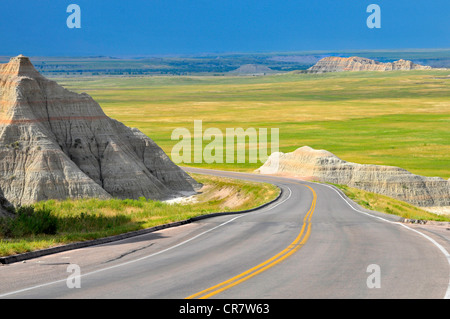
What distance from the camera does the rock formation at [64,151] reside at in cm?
4594

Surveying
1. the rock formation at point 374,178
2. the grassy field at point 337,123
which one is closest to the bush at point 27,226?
the rock formation at point 374,178

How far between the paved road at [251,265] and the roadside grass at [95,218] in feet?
4.06

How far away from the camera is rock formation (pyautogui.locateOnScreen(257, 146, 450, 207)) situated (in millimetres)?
56594

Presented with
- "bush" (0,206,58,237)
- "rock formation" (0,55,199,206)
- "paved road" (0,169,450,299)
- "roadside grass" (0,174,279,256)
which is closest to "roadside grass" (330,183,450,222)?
"roadside grass" (0,174,279,256)

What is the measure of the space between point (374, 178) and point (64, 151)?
27.0 metres

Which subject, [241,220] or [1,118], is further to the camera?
[1,118]

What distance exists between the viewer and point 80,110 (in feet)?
173

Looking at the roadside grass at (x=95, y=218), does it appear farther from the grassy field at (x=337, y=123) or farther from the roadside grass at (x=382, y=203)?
the grassy field at (x=337, y=123)

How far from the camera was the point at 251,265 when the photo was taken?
18.2 meters

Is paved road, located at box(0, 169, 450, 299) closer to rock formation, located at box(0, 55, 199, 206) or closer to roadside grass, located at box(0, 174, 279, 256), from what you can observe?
roadside grass, located at box(0, 174, 279, 256)

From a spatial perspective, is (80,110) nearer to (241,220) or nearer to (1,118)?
(1,118)

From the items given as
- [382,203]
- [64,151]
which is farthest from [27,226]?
[382,203]
